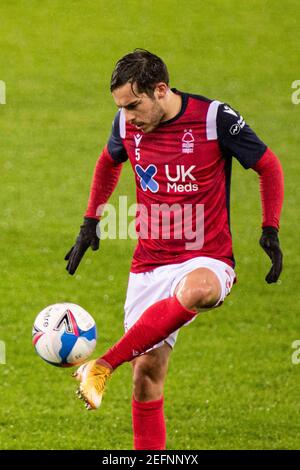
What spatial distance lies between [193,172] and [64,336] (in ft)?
4.51

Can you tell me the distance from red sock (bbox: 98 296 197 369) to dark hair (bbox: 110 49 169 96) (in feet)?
4.47

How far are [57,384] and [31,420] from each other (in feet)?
3.48

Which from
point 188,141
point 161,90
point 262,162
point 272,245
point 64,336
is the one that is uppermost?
point 161,90

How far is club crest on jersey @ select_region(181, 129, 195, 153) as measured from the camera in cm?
736

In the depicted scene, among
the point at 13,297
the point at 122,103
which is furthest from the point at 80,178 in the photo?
the point at 122,103

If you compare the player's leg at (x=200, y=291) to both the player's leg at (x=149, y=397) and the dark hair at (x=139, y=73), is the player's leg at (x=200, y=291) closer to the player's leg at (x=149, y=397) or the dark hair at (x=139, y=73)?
the player's leg at (x=149, y=397)

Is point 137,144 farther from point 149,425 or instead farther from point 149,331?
point 149,425

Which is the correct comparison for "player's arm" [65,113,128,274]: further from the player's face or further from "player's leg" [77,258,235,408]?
"player's leg" [77,258,235,408]

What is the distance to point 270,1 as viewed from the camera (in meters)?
27.9

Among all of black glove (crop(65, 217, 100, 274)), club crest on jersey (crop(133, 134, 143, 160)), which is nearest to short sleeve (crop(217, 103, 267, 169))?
club crest on jersey (crop(133, 134, 143, 160))

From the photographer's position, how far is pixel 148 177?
295 inches

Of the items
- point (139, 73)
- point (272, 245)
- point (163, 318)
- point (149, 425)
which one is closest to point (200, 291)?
point (163, 318)

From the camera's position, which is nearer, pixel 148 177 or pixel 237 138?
pixel 237 138
